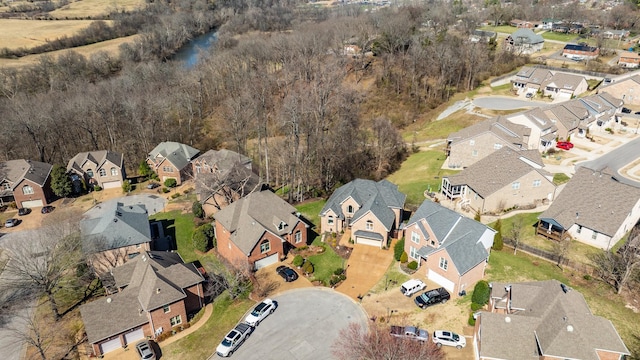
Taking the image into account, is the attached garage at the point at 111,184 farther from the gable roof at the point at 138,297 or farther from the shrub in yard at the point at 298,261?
the shrub in yard at the point at 298,261

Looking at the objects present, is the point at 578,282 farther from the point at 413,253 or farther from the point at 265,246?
the point at 265,246

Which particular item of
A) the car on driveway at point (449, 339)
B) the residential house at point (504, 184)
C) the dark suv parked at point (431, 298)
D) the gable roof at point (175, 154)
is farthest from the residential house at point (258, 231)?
the gable roof at point (175, 154)

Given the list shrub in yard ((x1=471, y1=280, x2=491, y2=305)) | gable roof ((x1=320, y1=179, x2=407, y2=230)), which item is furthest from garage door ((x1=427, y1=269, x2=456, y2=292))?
gable roof ((x1=320, y1=179, x2=407, y2=230))

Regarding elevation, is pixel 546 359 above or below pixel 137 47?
below

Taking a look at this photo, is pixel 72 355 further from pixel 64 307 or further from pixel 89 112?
pixel 89 112

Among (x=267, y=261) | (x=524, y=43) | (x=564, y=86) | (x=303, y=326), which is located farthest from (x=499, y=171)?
(x=524, y=43)

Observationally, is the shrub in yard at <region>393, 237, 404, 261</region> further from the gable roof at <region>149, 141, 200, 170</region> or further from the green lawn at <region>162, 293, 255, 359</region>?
the gable roof at <region>149, 141, 200, 170</region>

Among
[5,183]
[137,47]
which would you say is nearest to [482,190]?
[5,183]
